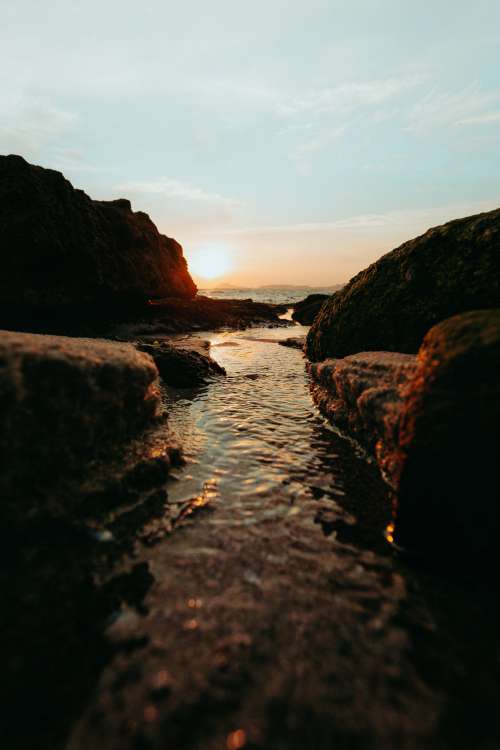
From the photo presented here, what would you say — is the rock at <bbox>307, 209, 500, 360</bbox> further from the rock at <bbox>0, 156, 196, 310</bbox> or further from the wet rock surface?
the rock at <bbox>0, 156, 196, 310</bbox>

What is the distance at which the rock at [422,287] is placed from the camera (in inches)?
237

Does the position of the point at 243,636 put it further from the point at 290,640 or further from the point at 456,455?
the point at 456,455

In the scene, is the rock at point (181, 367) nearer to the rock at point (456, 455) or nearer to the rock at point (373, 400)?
the rock at point (373, 400)

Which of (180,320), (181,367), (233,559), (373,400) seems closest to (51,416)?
(233,559)

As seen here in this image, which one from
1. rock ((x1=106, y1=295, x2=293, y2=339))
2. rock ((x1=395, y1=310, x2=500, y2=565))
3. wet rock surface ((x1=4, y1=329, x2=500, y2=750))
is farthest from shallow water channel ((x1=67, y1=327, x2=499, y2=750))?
rock ((x1=106, y1=295, x2=293, y2=339))

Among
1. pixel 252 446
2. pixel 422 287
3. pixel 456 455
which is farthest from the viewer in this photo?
pixel 422 287

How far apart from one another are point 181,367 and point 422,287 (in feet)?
19.8

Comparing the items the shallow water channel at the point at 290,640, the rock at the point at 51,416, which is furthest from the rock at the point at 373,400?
the rock at the point at 51,416

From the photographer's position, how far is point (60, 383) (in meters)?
3.48

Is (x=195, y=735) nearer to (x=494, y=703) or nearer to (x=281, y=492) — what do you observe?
(x=494, y=703)

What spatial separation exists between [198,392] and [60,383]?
5263 millimetres

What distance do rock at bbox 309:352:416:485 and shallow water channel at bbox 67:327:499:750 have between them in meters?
0.72

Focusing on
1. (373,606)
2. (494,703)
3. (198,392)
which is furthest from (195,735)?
(198,392)

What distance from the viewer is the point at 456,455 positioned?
286 centimetres
